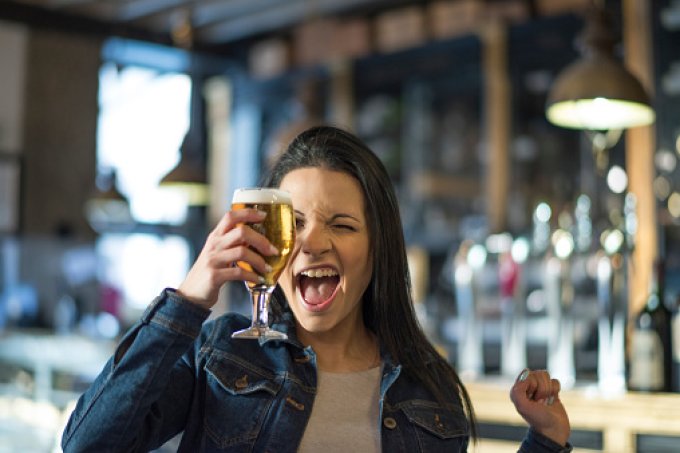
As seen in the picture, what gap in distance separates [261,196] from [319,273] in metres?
0.21

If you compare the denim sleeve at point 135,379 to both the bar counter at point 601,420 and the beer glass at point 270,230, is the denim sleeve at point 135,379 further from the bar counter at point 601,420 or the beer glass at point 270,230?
the bar counter at point 601,420

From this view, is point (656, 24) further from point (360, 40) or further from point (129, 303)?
point (129, 303)

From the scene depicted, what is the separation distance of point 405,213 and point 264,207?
511 centimetres

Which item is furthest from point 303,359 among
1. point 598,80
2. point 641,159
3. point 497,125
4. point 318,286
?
point 497,125

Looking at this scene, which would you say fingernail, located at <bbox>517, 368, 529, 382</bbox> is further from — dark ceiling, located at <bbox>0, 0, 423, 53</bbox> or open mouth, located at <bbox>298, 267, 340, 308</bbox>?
dark ceiling, located at <bbox>0, 0, 423, 53</bbox>

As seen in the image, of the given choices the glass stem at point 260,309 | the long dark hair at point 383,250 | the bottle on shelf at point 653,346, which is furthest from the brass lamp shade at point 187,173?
the glass stem at point 260,309

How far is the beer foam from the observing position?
1.32 meters

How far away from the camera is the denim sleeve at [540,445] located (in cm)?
155

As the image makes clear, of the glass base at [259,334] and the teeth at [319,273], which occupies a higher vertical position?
the teeth at [319,273]

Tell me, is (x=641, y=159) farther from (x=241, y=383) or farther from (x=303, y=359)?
(x=241, y=383)

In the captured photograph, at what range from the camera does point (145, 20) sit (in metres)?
8.00

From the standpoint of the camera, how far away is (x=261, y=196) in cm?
133

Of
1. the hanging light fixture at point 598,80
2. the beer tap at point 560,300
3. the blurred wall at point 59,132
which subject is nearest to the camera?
the hanging light fixture at point 598,80

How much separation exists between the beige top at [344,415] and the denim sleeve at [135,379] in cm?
24
